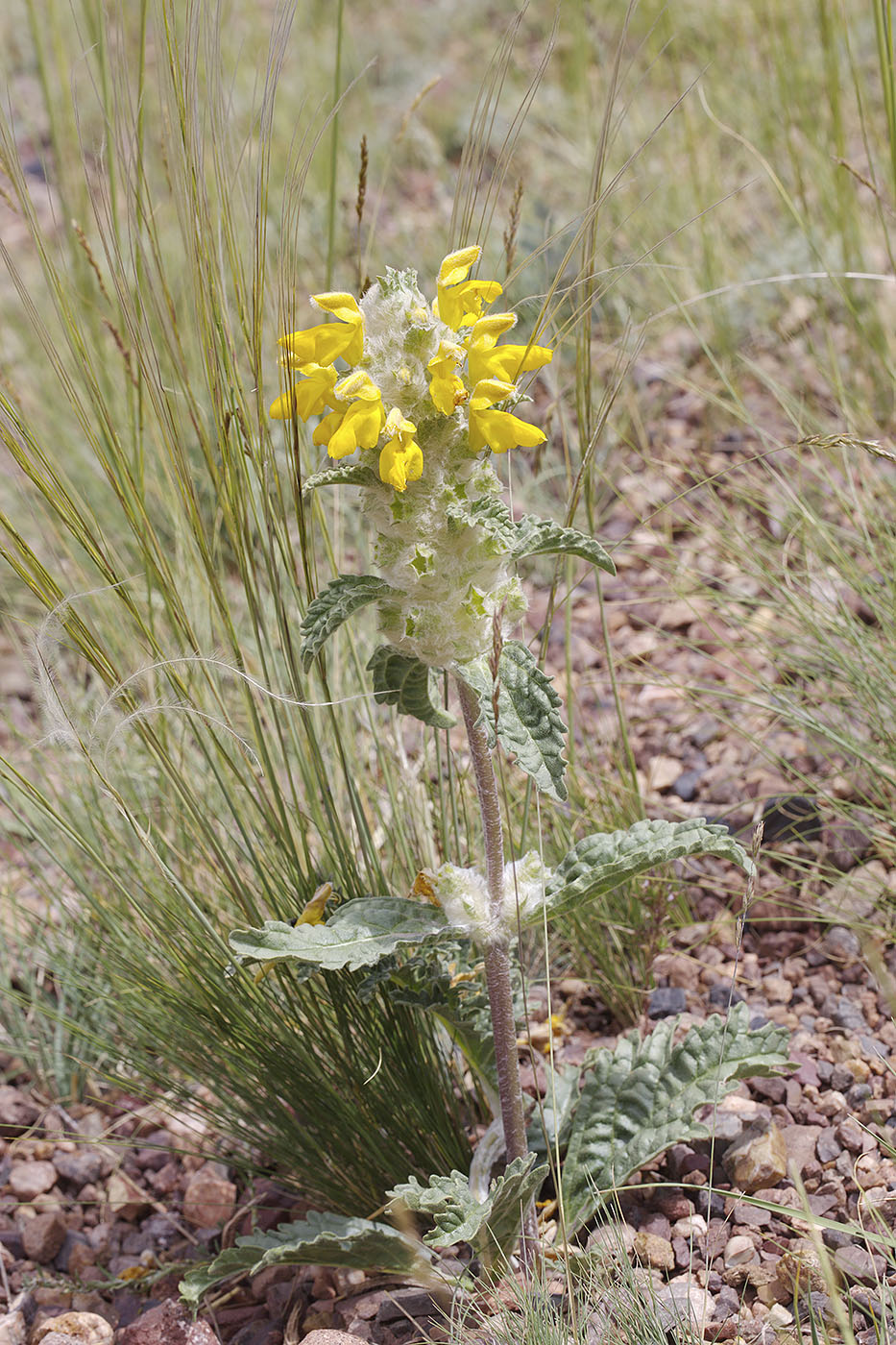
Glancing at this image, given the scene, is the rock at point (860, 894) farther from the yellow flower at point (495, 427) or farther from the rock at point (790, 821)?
the yellow flower at point (495, 427)

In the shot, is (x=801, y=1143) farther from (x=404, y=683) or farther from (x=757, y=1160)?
(x=404, y=683)

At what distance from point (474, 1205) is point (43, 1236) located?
2.27ft

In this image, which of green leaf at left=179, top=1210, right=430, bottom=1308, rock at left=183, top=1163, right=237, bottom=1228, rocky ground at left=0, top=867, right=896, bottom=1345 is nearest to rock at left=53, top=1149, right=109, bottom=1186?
rocky ground at left=0, top=867, right=896, bottom=1345

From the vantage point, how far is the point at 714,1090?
118 cm

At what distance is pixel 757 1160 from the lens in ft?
4.08

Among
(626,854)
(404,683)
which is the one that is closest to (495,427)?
(404,683)

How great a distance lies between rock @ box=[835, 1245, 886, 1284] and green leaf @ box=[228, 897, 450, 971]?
1.52 feet

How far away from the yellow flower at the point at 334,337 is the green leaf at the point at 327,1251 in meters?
0.79

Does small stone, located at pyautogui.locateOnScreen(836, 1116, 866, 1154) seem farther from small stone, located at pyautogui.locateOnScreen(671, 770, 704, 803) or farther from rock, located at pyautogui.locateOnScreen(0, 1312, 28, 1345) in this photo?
rock, located at pyautogui.locateOnScreen(0, 1312, 28, 1345)

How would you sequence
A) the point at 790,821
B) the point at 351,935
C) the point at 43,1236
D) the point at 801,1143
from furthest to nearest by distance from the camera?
the point at 790,821 → the point at 43,1236 → the point at 801,1143 → the point at 351,935

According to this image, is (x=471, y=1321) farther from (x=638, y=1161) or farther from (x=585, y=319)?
(x=585, y=319)

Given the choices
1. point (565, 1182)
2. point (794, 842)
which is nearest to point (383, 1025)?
point (565, 1182)

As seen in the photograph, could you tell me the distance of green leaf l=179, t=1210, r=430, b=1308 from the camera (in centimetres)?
111

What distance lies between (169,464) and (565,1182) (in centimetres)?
85
